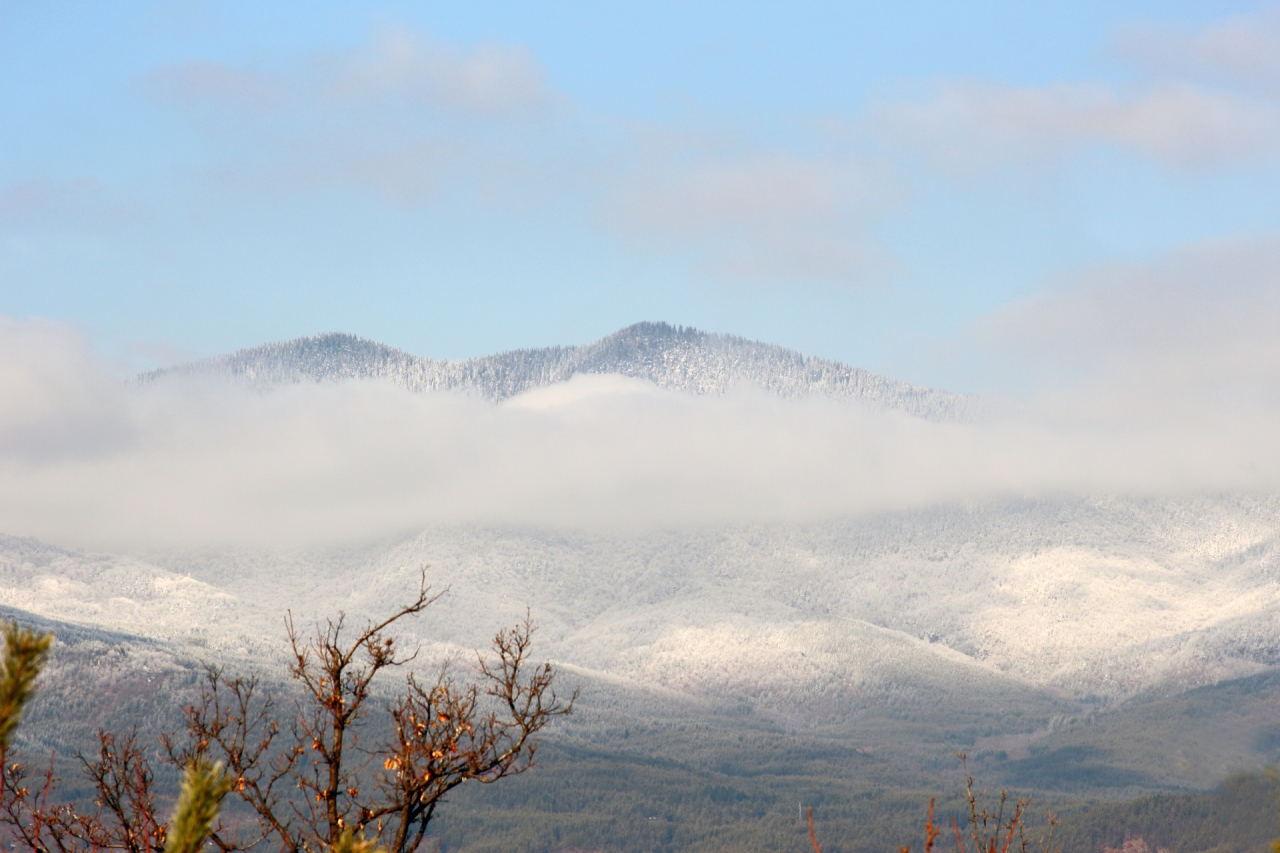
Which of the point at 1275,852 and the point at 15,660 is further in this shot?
the point at 1275,852

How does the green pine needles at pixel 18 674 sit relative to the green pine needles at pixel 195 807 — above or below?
above

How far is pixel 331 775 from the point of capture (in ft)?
48.4

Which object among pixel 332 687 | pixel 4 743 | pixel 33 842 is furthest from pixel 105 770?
pixel 4 743

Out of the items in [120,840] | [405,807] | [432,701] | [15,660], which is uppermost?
[15,660]

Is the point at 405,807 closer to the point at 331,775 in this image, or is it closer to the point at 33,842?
the point at 331,775

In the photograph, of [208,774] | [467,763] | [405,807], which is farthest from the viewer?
[467,763]

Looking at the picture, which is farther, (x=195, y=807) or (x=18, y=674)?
(x=18, y=674)

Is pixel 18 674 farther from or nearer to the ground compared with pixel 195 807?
farther from the ground

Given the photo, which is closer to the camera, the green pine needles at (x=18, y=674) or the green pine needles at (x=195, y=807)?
the green pine needles at (x=195, y=807)

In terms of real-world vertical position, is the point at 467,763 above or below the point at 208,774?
below

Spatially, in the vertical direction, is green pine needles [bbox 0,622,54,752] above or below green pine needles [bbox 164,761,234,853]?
above

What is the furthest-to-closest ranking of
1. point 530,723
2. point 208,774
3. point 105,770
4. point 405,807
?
point 105,770 < point 530,723 < point 405,807 < point 208,774

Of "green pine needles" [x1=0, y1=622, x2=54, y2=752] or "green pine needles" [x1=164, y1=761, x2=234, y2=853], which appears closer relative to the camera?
"green pine needles" [x1=164, y1=761, x2=234, y2=853]

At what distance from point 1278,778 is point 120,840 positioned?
17024mm
